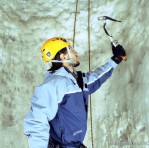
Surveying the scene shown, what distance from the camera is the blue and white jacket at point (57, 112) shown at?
3684 millimetres

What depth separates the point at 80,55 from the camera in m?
6.86

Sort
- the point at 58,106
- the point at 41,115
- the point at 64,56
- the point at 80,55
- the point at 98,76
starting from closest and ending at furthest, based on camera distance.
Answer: the point at 41,115 < the point at 58,106 < the point at 64,56 < the point at 98,76 < the point at 80,55

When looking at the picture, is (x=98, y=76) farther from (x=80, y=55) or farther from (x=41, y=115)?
(x=80, y=55)

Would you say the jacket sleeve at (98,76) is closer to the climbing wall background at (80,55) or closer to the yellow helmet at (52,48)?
the yellow helmet at (52,48)

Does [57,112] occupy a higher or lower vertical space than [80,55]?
lower

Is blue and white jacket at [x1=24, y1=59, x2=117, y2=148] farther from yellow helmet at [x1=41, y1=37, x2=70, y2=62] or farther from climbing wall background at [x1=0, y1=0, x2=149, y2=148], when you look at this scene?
climbing wall background at [x1=0, y1=0, x2=149, y2=148]

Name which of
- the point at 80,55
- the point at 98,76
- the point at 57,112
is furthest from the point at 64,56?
the point at 80,55

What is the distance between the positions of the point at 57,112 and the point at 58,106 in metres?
0.07

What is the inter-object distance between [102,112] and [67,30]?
6.23 ft

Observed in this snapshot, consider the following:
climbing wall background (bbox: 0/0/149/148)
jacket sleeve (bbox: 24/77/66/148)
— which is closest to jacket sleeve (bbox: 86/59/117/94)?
jacket sleeve (bbox: 24/77/66/148)

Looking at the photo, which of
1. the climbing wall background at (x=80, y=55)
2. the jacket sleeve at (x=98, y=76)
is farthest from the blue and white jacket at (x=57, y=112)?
the climbing wall background at (x=80, y=55)

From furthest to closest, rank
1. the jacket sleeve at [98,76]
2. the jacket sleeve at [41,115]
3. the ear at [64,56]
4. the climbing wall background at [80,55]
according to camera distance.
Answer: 1. the climbing wall background at [80,55]
2. the jacket sleeve at [98,76]
3. the ear at [64,56]
4. the jacket sleeve at [41,115]

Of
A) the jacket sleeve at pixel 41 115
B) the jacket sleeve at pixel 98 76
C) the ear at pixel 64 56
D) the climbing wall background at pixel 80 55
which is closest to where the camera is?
the jacket sleeve at pixel 41 115

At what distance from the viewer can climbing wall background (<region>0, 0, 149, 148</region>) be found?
561 cm
